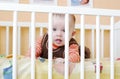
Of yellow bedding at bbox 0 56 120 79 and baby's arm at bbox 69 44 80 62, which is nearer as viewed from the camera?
yellow bedding at bbox 0 56 120 79

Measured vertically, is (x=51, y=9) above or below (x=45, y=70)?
above

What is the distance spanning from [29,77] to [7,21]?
2.69 feet

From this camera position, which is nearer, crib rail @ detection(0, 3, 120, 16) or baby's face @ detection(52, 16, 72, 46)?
crib rail @ detection(0, 3, 120, 16)

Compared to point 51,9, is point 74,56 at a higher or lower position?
lower

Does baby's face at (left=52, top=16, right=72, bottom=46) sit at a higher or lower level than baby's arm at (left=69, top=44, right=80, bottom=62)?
higher

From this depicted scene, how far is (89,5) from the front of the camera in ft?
5.76

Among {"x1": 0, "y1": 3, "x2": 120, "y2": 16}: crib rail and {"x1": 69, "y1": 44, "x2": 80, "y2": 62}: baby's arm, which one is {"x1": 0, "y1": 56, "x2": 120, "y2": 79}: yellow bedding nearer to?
{"x1": 69, "y1": 44, "x2": 80, "y2": 62}: baby's arm

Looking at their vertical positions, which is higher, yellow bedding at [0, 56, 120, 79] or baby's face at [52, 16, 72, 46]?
baby's face at [52, 16, 72, 46]

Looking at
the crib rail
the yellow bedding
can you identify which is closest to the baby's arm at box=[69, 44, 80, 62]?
the yellow bedding

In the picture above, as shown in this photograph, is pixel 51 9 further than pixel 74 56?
No

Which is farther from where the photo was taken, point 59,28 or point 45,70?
point 59,28

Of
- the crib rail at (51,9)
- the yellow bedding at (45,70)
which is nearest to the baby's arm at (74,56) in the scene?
Result: the yellow bedding at (45,70)

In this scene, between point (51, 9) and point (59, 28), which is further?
point (59, 28)

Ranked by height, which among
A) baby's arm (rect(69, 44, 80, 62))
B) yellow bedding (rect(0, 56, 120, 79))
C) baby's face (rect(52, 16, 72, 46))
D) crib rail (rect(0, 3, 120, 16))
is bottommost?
yellow bedding (rect(0, 56, 120, 79))
